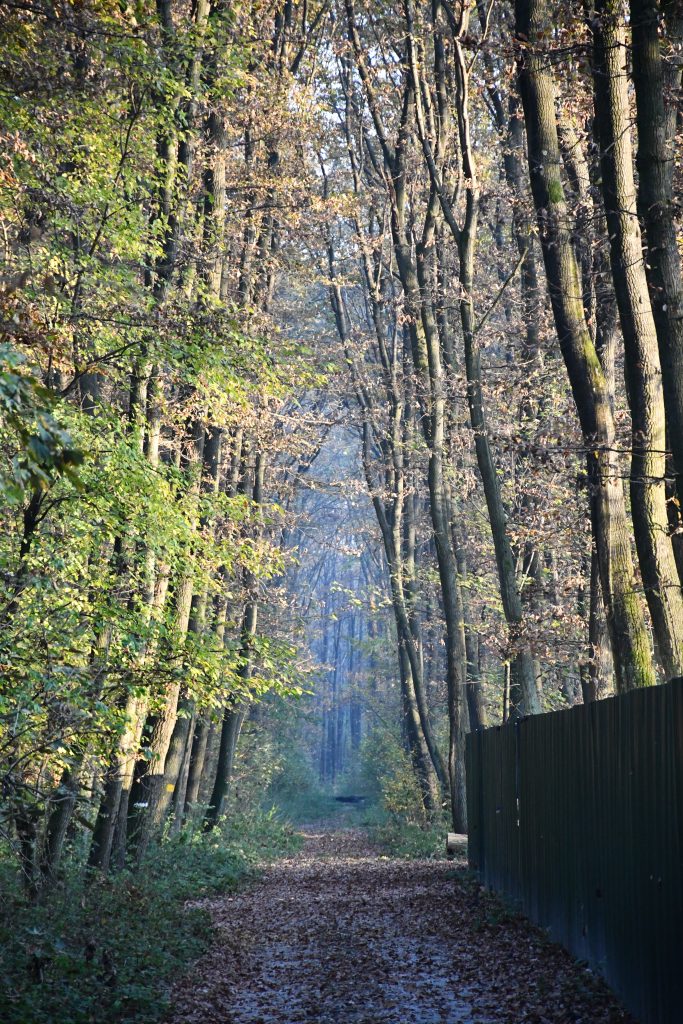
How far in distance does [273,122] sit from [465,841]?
1389 centimetres

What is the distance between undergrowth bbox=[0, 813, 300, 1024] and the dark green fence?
11.0 ft

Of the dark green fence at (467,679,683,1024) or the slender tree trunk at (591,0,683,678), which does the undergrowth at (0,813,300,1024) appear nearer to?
the dark green fence at (467,679,683,1024)

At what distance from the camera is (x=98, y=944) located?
8977 millimetres

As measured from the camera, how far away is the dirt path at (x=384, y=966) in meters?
7.48

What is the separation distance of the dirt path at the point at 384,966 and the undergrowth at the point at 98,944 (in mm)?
297

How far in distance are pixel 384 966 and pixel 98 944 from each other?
2.56 metres

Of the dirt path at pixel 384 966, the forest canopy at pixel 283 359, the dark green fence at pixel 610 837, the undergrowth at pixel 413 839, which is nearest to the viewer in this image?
the dark green fence at pixel 610 837

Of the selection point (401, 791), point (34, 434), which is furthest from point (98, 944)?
point (401, 791)

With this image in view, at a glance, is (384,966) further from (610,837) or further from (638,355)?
(638,355)

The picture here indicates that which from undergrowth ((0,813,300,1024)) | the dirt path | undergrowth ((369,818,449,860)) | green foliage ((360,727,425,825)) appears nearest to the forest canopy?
green foliage ((360,727,425,825))

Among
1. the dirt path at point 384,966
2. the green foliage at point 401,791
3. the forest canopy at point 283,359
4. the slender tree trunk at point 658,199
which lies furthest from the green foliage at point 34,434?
the green foliage at point 401,791

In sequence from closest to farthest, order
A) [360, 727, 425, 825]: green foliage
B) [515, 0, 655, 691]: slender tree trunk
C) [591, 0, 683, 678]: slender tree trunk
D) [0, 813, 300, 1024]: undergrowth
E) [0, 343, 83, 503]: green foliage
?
[0, 343, 83, 503]: green foliage, [0, 813, 300, 1024]: undergrowth, [591, 0, 683, 678]: slender tree trunk, [515, 0, 655, 691]: slender tree trunk, [360, 727, 425, 825]: green foliage

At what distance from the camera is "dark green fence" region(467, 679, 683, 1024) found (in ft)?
20.0

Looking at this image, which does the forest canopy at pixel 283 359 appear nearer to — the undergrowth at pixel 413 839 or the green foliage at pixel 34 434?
the green foliage at pixel 34 434
